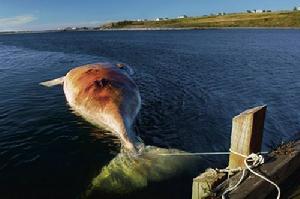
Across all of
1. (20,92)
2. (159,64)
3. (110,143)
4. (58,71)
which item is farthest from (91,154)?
(159,64)

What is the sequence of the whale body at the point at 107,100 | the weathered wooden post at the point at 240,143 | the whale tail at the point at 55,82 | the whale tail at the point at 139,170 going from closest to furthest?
the weathered wooden post at the point at 240,143
the whale tail at the point at 139,170
the whale body at the point at 107,100
the whale tail at the point at 55,82

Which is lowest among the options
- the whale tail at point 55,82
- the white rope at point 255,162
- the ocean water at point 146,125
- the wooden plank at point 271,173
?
the ocean water at point 146,125

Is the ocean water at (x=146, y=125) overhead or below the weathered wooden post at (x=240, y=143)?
below

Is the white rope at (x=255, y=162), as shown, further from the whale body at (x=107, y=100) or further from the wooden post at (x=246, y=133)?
the whale body at (x=107, y=100)

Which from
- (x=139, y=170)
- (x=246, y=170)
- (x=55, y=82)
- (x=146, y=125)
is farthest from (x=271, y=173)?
(x=55, y=82)

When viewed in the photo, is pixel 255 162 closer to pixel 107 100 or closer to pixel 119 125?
pixel 119 125

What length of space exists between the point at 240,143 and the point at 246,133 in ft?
1.07

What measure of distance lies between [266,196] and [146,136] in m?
6.10

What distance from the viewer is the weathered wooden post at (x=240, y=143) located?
7.92m

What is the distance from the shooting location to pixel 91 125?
560 inches

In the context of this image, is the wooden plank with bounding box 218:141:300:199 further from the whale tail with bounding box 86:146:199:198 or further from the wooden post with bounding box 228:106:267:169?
the whale tail with bounding box 86:146:199:198

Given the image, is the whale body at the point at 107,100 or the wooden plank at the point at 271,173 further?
Result: the whale body at the point at 107,100

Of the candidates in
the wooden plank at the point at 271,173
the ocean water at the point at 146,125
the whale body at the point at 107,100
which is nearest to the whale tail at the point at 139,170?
the ocean water at the point at 146,125

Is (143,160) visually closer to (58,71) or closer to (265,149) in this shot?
(265,149)
